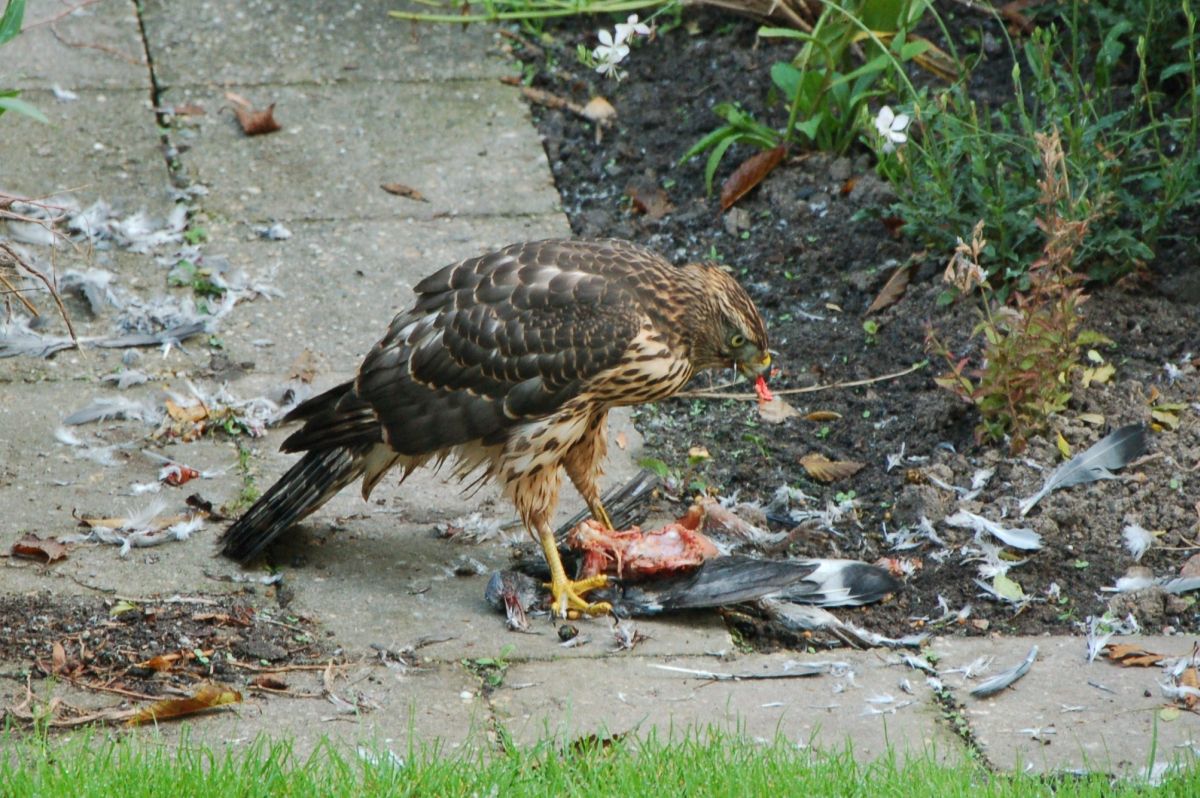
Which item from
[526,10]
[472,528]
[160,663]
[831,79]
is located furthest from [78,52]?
[160,663]

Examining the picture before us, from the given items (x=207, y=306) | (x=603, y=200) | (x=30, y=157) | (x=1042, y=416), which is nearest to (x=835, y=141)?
(x=603, y=200)

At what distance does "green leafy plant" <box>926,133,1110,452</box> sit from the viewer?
4930mm

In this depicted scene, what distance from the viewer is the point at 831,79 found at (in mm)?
6605

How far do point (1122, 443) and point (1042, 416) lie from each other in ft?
0.91

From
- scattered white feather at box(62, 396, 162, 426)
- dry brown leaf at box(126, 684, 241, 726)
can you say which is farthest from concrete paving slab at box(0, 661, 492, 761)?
scattered white feather at box(62, 396, 162, 426)

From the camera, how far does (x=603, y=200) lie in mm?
7012

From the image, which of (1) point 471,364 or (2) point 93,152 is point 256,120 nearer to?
(2) point 93,152

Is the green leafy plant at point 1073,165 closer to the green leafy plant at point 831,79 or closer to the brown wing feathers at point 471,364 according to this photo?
the green leafy plant at point 831,79

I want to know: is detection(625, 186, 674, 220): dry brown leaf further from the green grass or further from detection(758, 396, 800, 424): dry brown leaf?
the green grass

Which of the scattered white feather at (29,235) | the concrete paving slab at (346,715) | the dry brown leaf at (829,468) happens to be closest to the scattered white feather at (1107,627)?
the dry brown leaf at (829,468)

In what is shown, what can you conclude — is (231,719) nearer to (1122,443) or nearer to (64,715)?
(64,715)

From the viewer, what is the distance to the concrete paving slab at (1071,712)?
381cm

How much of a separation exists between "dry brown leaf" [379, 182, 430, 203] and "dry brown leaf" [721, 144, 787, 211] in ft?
4.42

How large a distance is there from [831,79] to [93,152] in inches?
132
